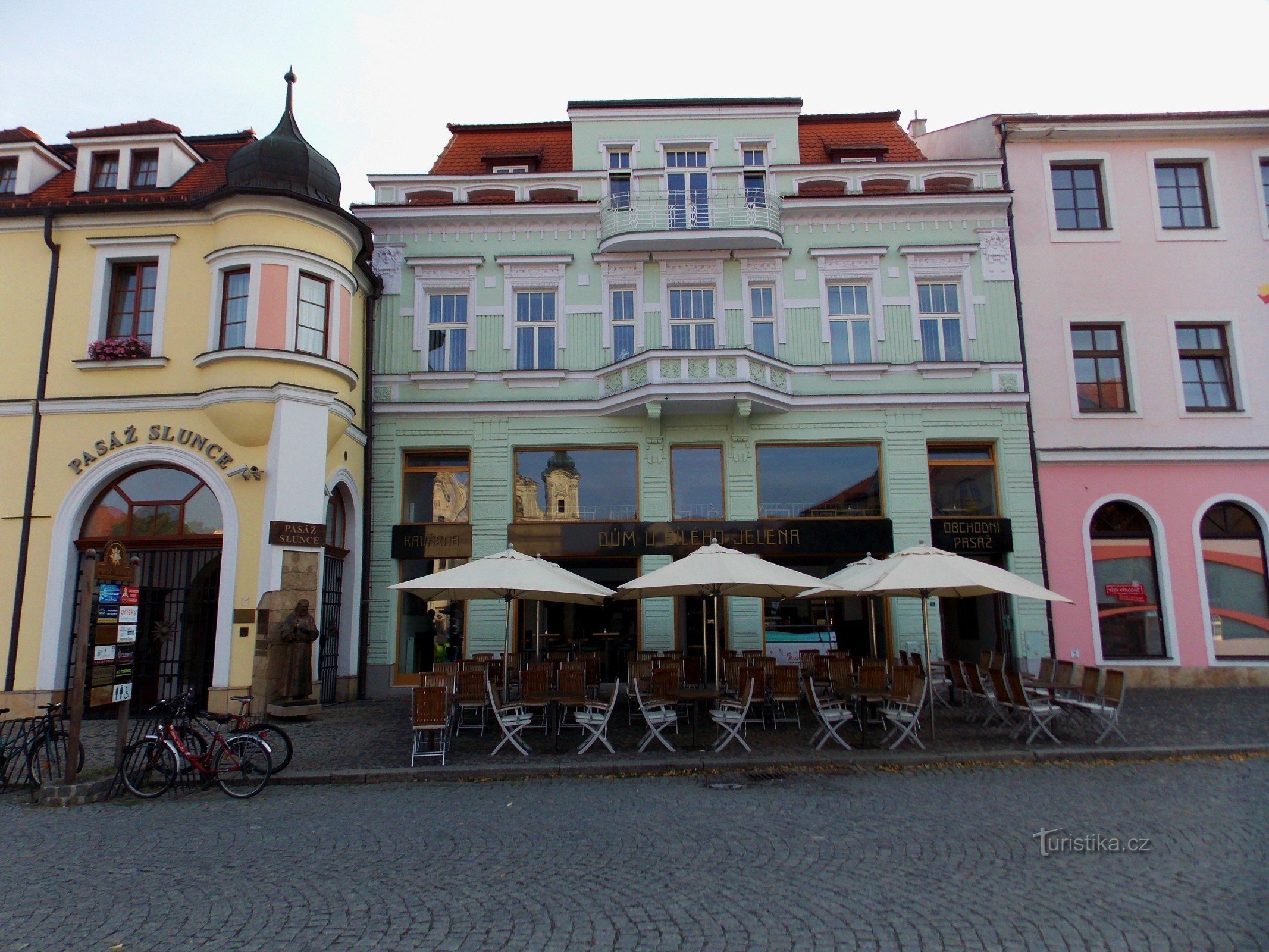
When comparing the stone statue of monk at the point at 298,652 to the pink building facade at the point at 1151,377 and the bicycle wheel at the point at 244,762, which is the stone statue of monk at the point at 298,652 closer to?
the bicycle wheel at the point at 244,762

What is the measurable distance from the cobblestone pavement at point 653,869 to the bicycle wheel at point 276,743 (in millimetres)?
836

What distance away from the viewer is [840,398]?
17.9 meters

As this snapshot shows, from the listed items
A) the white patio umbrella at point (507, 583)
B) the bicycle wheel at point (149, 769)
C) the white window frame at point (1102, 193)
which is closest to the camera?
the bicycle wheel at point (149, 769)

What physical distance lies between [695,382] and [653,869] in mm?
11845

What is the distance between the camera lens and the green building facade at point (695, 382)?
17.3m

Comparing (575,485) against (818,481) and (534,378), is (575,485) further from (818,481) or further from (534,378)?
(818,481)

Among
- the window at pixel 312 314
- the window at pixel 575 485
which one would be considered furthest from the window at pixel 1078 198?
the window at pixel 312 314

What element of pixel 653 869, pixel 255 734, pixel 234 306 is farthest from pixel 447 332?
pixel 653 869

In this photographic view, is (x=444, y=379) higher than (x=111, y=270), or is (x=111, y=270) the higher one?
(x=111, y=270)

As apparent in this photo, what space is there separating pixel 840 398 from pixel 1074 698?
798 cm

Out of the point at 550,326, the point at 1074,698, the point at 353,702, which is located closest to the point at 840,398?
the point at 550,326

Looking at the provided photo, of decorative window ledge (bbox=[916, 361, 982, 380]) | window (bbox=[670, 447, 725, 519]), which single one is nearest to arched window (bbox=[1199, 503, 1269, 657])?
decorative window ledge (bbox=[916, 361, 982, 380])

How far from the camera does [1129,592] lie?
683 inches

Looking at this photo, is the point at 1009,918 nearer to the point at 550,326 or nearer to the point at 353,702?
the point at 353,702
